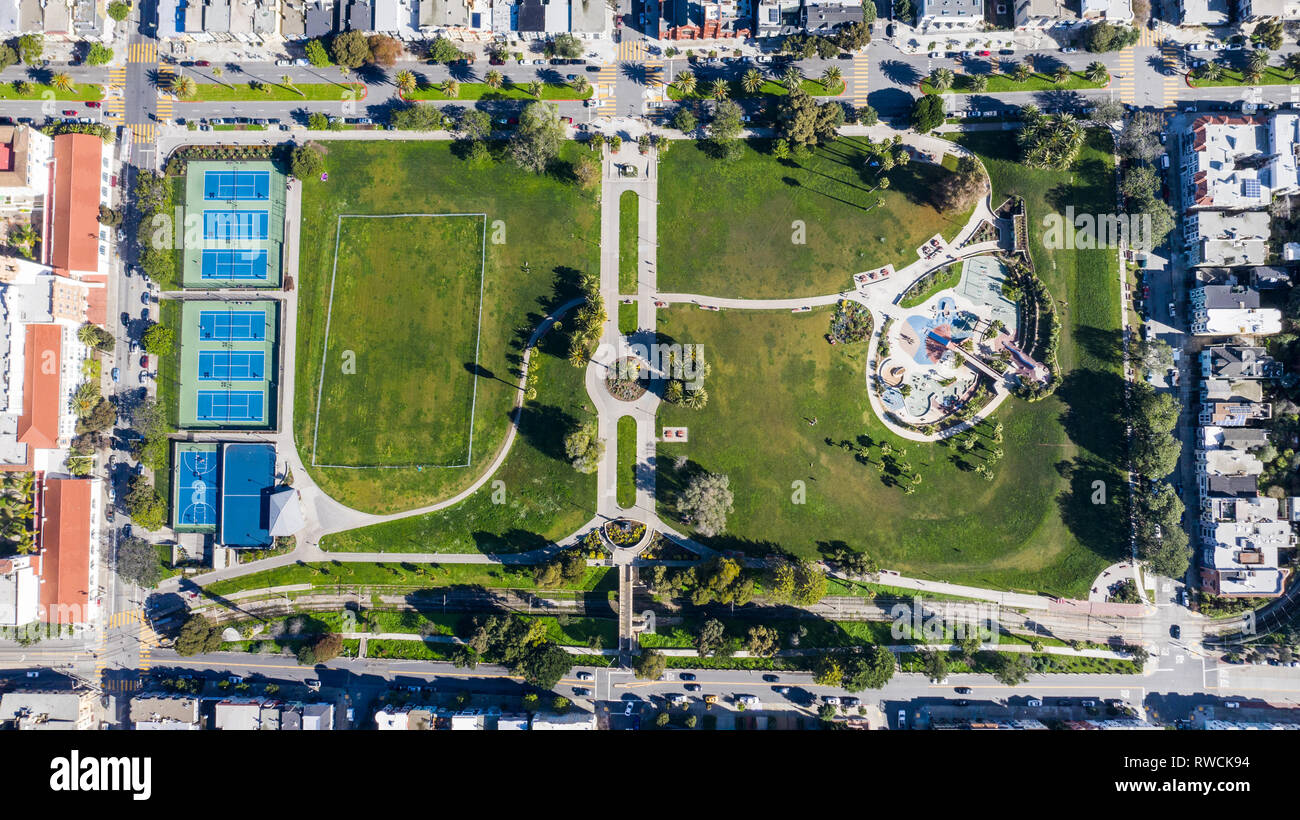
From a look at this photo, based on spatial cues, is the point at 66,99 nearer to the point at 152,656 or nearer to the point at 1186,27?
the point at 152,656

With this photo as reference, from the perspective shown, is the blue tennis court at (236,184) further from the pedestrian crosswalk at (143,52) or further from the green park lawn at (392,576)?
the green park lawn at (392,576)

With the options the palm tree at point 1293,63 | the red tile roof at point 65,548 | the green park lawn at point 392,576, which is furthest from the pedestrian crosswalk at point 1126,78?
the red tile roof at point 65,548

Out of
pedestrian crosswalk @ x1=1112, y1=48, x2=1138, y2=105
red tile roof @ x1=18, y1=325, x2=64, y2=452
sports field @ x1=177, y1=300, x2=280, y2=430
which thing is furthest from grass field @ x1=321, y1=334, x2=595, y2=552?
pedestrian crosswalk @ x1=1112, y1=48, x2=1138, y2=105

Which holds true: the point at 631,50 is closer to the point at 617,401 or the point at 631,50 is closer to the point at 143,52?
the point at 617,401

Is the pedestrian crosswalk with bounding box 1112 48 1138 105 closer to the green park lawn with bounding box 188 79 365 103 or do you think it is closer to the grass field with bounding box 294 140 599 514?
the grass field with bounding box 294 140 599 514

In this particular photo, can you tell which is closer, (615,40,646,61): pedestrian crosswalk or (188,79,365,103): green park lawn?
(615,40,646,61): pedestrian crosswalk
